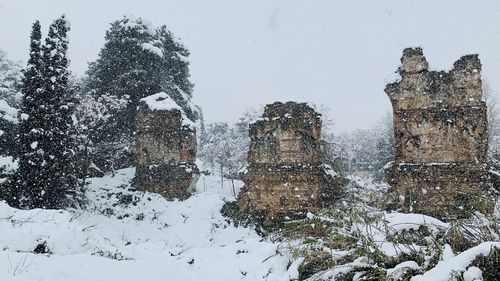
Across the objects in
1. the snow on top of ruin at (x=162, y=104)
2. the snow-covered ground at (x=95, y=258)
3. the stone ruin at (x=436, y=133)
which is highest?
the snow on top of ruin at (x=162, y=104)

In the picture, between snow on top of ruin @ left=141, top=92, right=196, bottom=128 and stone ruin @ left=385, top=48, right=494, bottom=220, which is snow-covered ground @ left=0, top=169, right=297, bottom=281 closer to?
stone ruin @ left=385, top=48, right=494, bottom=220

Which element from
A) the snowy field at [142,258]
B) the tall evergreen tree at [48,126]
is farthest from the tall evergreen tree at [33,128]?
the snowy field at [142,258]

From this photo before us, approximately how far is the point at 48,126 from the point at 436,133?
14287 mm

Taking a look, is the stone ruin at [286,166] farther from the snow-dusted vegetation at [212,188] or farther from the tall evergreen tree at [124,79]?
the tall evergreen tree at [124,79]

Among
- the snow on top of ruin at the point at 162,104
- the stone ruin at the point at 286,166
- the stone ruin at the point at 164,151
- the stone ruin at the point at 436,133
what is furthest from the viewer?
the snow on top of ruin at the point at 162,104

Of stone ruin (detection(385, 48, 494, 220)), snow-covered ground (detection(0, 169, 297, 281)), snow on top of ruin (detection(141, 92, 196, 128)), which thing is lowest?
snow-covered ground (detection(0, 169, 297, 281))

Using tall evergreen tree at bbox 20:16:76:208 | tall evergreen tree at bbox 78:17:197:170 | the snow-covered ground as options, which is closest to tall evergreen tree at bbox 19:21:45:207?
tall evergreen tree at bbox 20:16:76:208

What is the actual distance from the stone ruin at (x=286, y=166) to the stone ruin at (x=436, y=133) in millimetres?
2966

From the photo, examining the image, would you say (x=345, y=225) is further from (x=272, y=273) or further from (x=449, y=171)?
(x=449, y=171)

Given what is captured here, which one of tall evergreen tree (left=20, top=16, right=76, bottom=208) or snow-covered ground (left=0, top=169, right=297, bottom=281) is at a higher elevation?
tall evergreen tree (left=20, top=16, right=76, bottom=208)

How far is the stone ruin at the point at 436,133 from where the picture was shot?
14539 millimetres

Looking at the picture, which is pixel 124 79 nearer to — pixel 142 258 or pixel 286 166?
pixel 286 166

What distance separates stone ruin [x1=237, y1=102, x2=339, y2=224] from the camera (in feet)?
55.1

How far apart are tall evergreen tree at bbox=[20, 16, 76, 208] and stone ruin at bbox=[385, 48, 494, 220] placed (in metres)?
12.4
